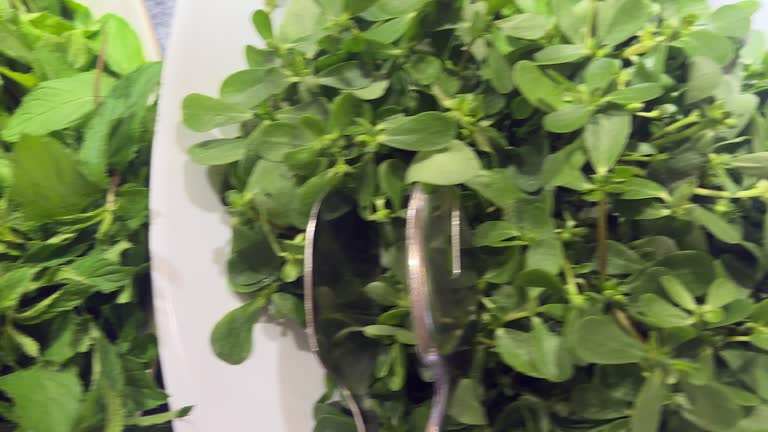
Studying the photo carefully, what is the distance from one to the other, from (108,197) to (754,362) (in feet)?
0.97

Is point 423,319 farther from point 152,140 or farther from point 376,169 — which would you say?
point 152,140

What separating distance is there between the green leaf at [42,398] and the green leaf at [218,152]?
118 millimetres

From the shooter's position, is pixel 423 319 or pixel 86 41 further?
pixel 86 41

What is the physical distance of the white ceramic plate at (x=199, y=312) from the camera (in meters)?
0.29

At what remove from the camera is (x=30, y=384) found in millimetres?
271

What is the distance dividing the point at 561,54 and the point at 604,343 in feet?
0.39

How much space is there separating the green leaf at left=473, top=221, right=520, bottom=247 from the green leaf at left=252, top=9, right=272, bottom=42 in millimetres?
137

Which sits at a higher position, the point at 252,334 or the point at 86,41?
the point at 86,41

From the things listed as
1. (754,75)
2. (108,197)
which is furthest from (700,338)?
(108,197)

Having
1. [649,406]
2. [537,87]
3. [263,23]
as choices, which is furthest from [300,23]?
[649,406]

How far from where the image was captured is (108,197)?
0.30 metres

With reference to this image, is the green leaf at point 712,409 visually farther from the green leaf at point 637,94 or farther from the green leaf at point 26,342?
the green leaf at point 26,342

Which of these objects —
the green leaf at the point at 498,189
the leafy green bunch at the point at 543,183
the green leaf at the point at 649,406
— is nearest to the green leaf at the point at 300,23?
the leafy green bunch at the point at 543,183

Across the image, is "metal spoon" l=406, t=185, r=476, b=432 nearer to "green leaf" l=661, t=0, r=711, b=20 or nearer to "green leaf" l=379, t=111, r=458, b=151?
"green leaf" l=379, t=111, r=458, b=151
